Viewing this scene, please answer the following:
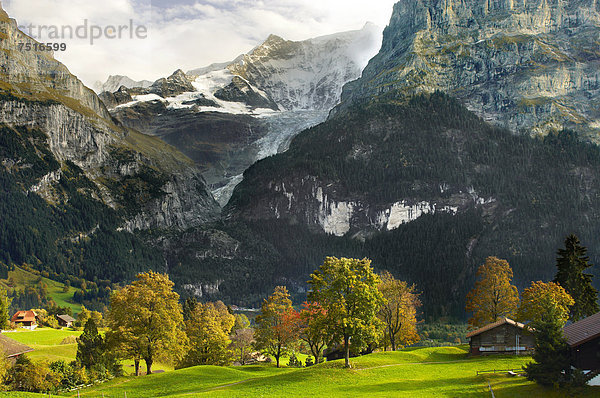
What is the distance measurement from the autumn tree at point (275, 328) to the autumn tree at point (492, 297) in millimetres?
35894

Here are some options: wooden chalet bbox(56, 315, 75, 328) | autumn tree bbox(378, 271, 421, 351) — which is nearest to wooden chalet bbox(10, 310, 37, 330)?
wooden chalet bbox(56, 315, 75, 328)

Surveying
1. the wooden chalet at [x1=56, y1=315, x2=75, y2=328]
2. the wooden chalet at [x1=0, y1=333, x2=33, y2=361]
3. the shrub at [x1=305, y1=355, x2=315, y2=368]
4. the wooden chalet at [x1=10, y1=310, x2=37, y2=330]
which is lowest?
the shrub at [x1=305, y1=355, x2=315, y2=368]

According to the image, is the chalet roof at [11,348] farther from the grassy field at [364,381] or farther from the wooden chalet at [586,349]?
the wooden chalet at [586,349]

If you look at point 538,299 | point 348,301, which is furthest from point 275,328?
point 538,299

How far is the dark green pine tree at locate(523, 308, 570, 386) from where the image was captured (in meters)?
55.8

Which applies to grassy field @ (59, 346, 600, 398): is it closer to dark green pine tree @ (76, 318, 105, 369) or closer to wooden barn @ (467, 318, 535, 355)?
wooden barn @ (467, 318, 535, 355)

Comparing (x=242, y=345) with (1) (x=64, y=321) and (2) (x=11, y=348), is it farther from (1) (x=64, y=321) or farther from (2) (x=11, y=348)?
(1) (x=64, y=321)

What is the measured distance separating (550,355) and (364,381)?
2117cm

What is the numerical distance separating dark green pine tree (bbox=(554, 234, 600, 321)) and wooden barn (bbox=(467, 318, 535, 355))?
10731 mm

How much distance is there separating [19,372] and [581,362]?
6755 cm

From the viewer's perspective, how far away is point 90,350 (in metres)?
85.2

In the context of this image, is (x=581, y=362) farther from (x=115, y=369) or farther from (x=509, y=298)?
(x=115, y=369)

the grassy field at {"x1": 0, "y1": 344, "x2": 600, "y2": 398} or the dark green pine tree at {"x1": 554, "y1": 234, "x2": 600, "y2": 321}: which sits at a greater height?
the dark green pine tree at {"x1": 554, "y1": 234, "x2": 600, "y2": 321}

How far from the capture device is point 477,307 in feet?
359
